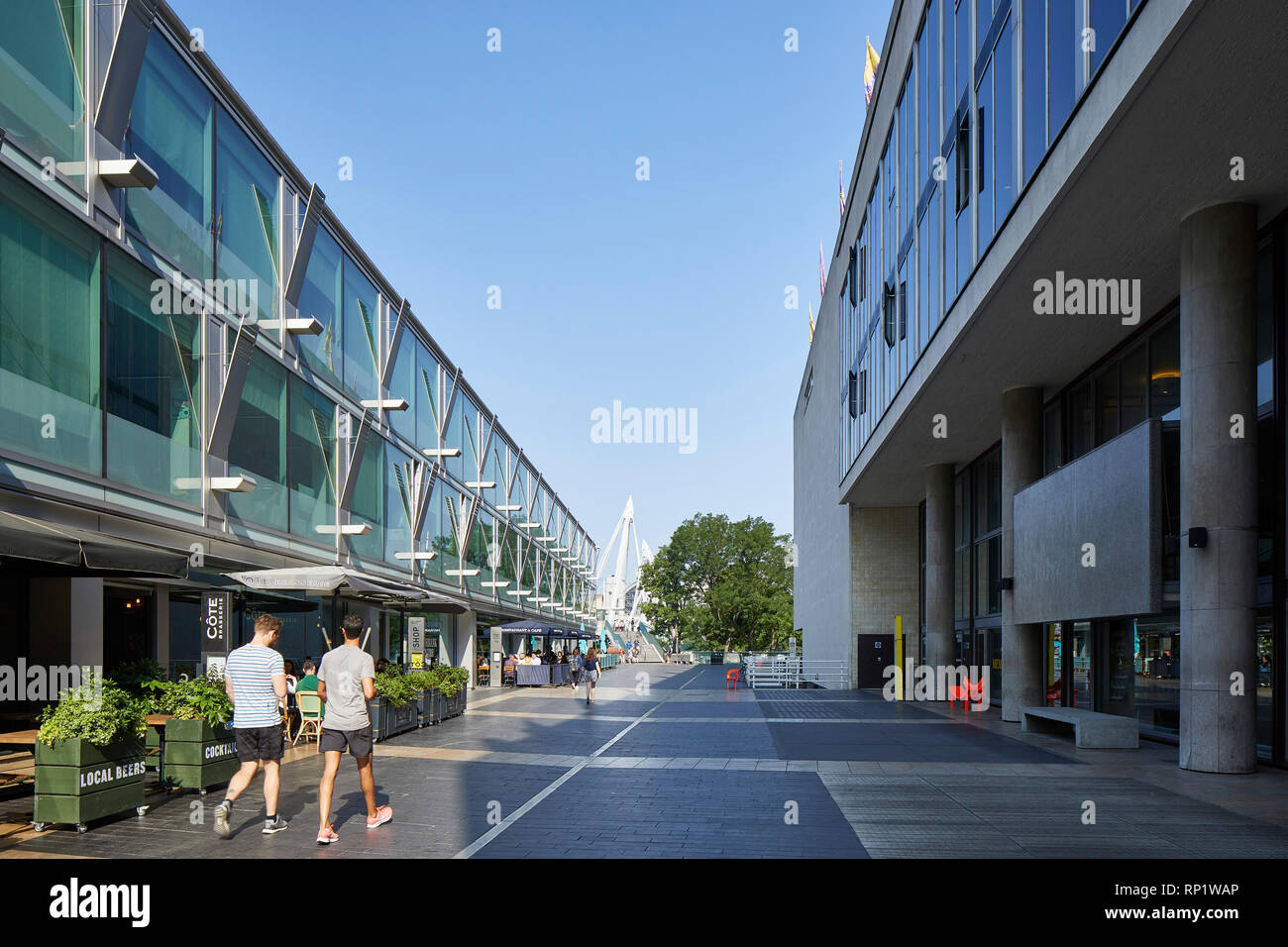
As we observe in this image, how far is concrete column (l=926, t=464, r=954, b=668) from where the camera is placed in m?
28.3

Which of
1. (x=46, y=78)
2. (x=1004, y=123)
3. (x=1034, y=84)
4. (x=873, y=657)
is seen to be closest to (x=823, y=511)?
(x=873, y=657)

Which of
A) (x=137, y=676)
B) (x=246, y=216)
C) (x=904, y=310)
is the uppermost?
(x=246, y=216)

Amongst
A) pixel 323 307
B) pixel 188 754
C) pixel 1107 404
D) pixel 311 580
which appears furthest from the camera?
pixel 323 307

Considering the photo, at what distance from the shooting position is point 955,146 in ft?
59.8

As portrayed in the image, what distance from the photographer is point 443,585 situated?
34000 mm

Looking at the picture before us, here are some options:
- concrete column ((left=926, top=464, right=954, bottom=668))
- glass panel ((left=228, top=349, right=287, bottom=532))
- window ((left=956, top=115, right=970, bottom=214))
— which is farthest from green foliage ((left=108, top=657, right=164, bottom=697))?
concrete column ((left=926, top=464, right=954, bottom=668))

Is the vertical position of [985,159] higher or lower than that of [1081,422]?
higher

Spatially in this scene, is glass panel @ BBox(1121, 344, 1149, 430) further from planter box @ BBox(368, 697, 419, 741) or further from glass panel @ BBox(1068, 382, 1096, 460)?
planter box @ BBox(368, 697, 419, 741)

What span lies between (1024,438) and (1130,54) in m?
11.6

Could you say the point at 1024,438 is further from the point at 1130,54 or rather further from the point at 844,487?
the point at 844,487

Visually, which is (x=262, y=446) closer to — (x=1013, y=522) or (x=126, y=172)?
(x=126, y=172)

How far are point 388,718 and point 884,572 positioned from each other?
74.8 feet

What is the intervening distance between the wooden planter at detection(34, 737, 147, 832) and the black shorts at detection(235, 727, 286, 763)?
4.60 feet
